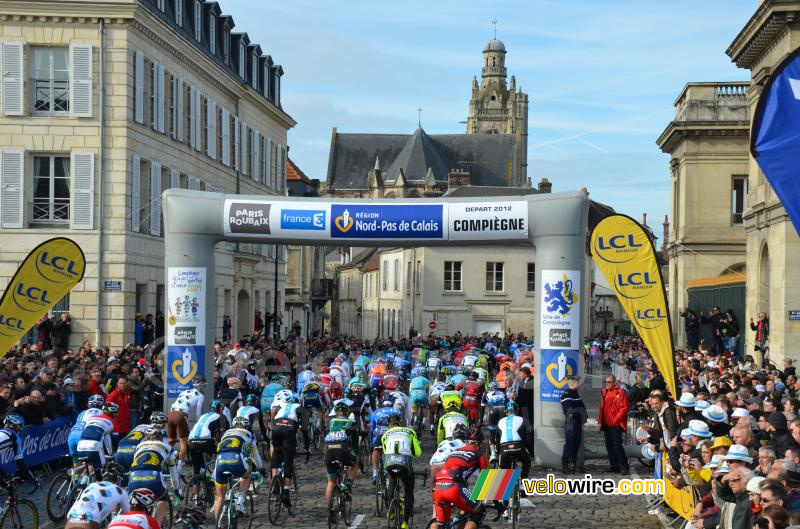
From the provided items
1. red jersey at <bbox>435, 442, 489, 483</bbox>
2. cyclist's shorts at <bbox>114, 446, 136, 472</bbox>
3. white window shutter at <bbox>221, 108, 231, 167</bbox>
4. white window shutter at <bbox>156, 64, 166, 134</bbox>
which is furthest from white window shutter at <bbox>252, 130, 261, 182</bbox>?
red jersey at <bbox>435, 442, 489, 483</bbox>

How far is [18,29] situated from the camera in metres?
30.2

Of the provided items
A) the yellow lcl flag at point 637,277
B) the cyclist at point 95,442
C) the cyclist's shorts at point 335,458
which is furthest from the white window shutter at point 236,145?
the cyclist's shorts at point 335,458

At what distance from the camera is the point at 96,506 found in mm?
9680

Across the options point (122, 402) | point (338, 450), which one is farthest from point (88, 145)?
point (338, 450)

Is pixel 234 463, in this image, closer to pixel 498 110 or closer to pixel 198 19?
pixel 198 19

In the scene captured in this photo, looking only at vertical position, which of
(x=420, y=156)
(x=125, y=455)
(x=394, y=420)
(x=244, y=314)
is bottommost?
(x=125, y=455)

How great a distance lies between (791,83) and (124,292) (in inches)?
955

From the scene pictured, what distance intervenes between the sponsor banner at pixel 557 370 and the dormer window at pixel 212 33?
→ 25.3 metres

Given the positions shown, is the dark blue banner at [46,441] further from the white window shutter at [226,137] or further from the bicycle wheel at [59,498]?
the white window shutter at [226,137]

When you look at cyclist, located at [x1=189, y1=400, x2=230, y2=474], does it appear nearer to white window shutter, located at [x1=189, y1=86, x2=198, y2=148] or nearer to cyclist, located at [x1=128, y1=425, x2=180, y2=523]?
cyclist, located at [x1=128, y1=425, x2=180, y2=523]

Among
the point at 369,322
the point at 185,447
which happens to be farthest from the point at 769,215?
the point at 369,322

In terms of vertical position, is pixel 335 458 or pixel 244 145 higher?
pixel 244 145

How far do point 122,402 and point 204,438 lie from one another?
4878 millimetres

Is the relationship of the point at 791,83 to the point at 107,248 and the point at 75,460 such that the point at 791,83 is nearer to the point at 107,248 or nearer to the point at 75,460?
the point at 75,460
